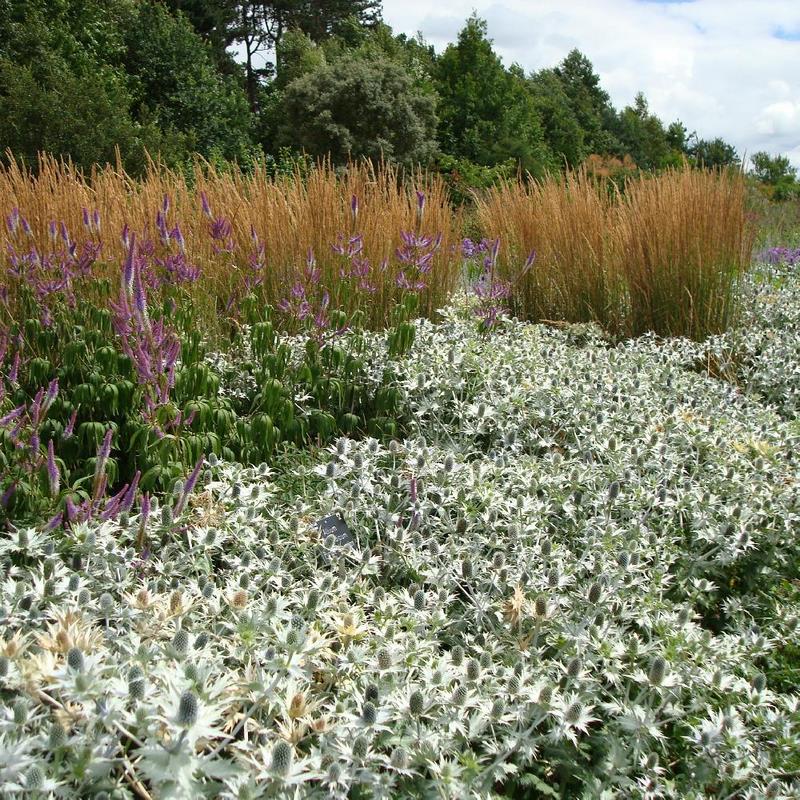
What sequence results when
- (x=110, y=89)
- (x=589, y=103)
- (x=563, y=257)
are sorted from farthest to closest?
(x=589, y=103), (x=110, y=89), (x=563, y=257)

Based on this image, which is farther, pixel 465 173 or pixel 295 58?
pixel 295 58

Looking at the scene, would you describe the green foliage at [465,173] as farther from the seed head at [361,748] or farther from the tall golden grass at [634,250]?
the seed head at [361,748]

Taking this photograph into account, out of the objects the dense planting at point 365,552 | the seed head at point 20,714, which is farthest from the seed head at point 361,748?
the seed head at point 20,714

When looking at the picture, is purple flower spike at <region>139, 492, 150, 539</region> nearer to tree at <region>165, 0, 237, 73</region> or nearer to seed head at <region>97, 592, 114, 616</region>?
seed head at <region>97, 592, 114, 616</region>

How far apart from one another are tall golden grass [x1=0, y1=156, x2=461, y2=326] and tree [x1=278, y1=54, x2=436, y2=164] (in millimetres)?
10347

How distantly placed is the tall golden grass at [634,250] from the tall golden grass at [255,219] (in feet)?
2.80

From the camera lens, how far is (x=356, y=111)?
15.2 metres

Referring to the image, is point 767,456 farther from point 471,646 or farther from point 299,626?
point 299,626

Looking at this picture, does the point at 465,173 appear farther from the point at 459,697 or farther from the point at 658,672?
the point at 459,697

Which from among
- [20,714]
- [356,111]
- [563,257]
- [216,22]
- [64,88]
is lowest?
[20,714]

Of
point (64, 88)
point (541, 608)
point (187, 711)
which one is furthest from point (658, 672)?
point (64, 88)

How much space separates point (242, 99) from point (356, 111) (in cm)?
289

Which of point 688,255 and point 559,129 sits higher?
point 559,129

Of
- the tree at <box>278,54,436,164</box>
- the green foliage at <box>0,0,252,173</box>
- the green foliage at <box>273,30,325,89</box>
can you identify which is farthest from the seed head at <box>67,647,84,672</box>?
the green foliage at <box>273,30,325,89</box>
